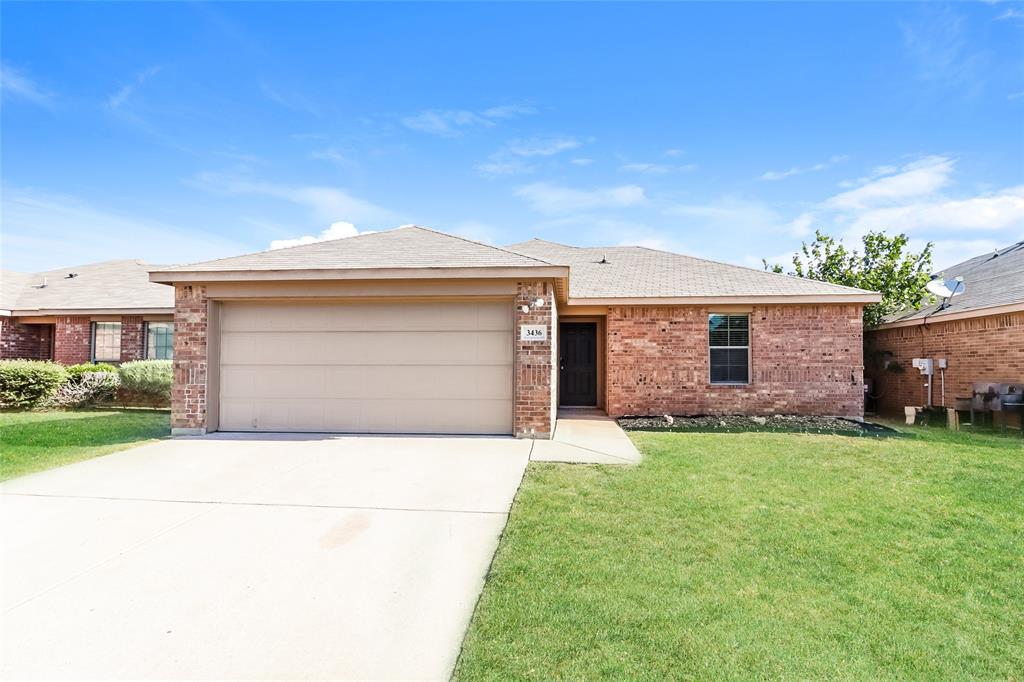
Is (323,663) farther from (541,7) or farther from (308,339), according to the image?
(541,7)

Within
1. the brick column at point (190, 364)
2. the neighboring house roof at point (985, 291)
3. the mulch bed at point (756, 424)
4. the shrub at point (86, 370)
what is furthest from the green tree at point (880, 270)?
the shrub at point (86, 370)

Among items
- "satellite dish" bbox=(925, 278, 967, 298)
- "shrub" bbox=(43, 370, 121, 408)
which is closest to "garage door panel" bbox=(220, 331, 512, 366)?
"shrub" bbox=(43, 370, 121, 408)

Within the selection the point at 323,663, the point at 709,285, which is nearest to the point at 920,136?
the point at 709,285

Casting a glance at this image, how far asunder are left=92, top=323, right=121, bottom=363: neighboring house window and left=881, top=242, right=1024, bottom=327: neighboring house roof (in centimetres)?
2185

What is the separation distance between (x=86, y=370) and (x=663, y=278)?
603 inches

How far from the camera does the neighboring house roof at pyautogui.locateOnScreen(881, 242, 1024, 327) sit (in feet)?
34.9

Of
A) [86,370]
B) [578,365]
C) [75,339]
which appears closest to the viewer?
[578,365]

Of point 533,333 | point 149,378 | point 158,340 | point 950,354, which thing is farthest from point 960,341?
point 158,340

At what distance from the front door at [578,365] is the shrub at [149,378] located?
1007 cm

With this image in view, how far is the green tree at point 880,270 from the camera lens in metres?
15.0

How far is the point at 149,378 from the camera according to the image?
42.2ft

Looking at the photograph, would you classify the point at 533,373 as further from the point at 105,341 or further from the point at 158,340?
the point at 105,341

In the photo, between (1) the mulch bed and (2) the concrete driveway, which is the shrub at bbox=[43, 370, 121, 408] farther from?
(1) the mulch bed

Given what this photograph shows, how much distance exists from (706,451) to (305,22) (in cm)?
961
